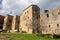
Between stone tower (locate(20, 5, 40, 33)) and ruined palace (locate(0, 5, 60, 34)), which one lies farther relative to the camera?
stone tower (locate(20, 5, 40, 33))

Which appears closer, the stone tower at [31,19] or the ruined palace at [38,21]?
the ruined palace at [38,21]

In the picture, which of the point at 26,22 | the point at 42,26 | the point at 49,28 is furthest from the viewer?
the point at 26,22

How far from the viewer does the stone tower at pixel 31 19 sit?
48188 millimetres

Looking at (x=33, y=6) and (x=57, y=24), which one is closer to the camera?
(x=57, y=24)

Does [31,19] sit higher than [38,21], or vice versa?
[31,19]

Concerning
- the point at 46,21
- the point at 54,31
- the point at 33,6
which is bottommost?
the point at 54,31

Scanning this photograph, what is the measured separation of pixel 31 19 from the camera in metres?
50.4

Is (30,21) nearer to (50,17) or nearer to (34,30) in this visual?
(34,30)

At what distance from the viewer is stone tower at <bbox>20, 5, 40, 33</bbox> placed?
48188 millimetres

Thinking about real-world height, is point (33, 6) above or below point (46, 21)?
above

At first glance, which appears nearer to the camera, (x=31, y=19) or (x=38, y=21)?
(x=38, y=21)

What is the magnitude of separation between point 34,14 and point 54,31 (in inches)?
511

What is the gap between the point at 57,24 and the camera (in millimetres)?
39031

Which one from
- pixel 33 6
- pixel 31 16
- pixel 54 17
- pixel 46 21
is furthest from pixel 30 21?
pixel 54 17
